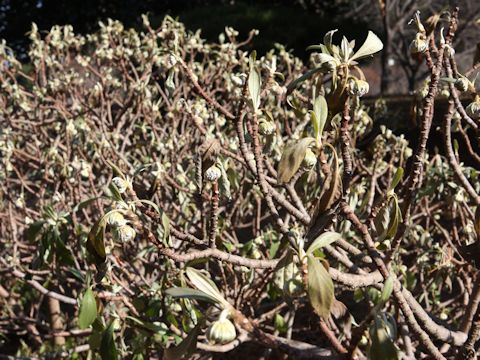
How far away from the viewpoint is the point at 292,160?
997 millimetres

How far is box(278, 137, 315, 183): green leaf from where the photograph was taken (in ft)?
3.24

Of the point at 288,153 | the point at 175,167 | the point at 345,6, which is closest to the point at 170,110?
the point at 175,167

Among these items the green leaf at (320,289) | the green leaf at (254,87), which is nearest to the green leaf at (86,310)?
the green leaf at (254,87)

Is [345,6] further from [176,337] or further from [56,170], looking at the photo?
[176,337]

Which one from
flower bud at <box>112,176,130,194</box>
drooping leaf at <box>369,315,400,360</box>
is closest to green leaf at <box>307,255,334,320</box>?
drooping leaf at <box>369,315,400,360</box>

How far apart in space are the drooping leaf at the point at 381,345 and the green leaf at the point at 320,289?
0.11 m

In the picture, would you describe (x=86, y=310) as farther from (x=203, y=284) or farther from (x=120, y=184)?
(x=203, y=284)

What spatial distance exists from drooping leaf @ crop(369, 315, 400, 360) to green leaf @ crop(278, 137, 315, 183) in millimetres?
277

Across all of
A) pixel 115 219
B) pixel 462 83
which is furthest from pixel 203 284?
pixel 462 83

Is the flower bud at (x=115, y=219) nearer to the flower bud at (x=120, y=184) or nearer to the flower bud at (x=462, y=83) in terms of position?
the flower bud at (x=120, y=184)

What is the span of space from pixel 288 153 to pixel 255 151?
297 mm

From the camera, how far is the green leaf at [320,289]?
893mm

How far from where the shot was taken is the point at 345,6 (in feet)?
40.4

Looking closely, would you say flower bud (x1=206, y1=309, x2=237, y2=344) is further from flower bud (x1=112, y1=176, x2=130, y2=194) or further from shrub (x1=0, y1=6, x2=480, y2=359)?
flower bud (x1=112, y1=176, x2=130, y2=194)
